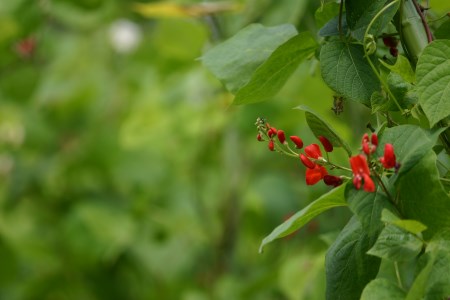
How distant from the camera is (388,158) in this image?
546 mm

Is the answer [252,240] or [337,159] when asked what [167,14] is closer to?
[337,159]

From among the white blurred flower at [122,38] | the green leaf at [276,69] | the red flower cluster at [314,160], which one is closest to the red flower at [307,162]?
the red flower cluster at [314,160]

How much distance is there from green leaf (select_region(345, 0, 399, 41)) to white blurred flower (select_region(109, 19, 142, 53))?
193 centimetres

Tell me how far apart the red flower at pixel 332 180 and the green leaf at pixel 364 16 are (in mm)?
108

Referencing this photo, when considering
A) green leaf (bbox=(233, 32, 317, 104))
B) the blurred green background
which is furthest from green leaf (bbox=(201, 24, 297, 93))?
the blurred green background

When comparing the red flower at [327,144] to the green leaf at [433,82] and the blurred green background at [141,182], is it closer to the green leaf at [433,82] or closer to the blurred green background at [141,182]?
the green leaf at [433,82]

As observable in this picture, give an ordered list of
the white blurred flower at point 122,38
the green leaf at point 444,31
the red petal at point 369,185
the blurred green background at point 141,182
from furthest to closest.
A: the white blurred flower at point 122,38, the blurred green background at point 141,182, the green leaf at point 444,31, the red petal at point 369,185

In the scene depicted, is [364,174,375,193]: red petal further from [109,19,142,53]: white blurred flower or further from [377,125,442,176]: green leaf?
[109,19,142,53]: white blurred flower

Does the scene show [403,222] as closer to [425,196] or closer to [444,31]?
[425,196]

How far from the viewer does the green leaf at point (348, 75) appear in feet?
2.05

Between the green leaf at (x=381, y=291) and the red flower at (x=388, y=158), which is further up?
the red flower at (x=388, y=158)

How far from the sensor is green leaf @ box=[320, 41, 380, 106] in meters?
0.63

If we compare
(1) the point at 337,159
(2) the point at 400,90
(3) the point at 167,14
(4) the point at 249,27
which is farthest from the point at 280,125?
(2) the point at 400,90

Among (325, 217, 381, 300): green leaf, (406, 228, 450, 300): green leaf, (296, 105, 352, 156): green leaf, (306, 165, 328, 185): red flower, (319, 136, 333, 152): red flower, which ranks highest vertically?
(296, 105, 352, 156): green leaf
